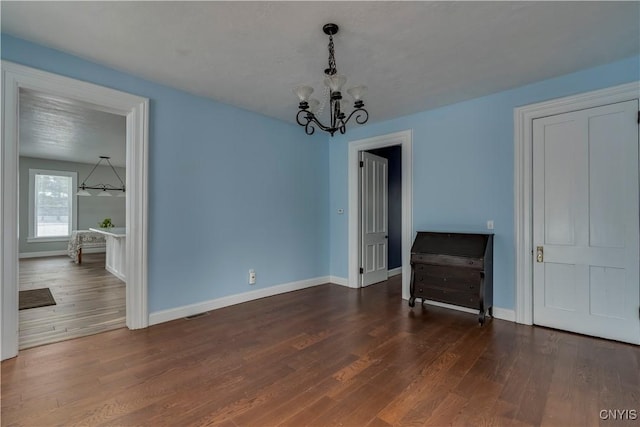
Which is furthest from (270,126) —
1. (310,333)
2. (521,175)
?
(521,175)

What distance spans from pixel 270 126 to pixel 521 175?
321 cm

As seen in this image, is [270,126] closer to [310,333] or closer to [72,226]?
[310,333]

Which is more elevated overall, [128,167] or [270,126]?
[270,126]

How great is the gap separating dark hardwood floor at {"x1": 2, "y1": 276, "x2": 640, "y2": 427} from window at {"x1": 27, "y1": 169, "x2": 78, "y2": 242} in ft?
23.7

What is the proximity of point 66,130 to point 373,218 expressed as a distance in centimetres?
542

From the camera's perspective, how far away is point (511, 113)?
11.1ft

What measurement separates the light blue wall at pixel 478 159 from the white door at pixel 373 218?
879mm

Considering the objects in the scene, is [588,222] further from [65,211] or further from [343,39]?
[65,211]

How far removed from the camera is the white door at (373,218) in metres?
4.94

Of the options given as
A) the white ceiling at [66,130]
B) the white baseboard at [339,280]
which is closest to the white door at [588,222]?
the white baseboard at [339,280]

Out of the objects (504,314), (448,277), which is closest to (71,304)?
(448,277)

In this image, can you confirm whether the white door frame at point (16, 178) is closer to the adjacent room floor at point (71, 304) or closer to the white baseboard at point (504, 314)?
the adjacent room floor at point (71, 304)

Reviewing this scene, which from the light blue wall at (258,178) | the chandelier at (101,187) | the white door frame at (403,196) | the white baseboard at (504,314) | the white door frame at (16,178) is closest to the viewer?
the white door frame at (16,178)

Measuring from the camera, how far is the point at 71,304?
390cm
